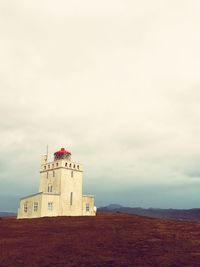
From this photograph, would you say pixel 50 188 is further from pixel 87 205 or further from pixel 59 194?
pixel 87 205

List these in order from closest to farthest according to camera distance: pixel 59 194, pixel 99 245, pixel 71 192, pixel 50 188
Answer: pixel 99 245 < pixel 59 194 < pixel 71 192 < pixel 50 188

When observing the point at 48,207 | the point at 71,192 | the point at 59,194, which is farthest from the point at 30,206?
the point at 71,192

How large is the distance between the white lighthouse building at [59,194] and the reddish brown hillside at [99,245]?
10.0 metres

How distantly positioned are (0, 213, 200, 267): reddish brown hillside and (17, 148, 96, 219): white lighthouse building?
1000 cm

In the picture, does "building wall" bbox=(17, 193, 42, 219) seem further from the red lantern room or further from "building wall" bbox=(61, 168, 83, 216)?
the red lantern room

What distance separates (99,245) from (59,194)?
78.5ft

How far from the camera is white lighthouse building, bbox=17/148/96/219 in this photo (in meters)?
49.6

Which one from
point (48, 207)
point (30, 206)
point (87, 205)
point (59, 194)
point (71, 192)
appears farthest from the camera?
point (87, 205)

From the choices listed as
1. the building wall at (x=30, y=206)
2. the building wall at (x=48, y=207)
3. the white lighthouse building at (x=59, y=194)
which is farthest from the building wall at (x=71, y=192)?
the building wall at (x=30, y=206)

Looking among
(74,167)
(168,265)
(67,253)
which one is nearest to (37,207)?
Answer: (74,167)

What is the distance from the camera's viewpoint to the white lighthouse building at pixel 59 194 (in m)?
49.6

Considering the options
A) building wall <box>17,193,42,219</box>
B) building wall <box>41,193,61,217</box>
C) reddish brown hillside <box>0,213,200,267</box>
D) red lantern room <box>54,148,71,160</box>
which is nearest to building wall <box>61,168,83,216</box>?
building wall <box>41,193,61,217</box>

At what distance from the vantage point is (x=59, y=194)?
5062 centimetres

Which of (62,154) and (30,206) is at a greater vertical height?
(62,154)
